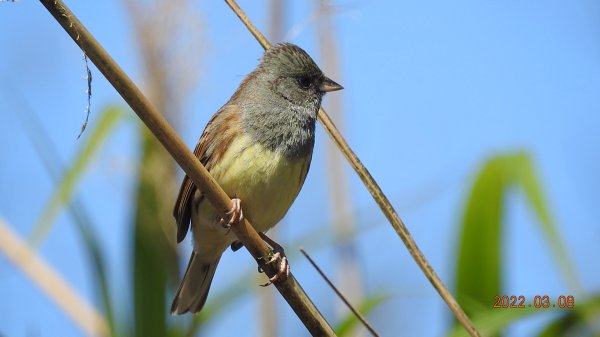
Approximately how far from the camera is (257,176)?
2.52 m

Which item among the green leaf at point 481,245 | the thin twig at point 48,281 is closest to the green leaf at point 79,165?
the thin twig at point 48,281

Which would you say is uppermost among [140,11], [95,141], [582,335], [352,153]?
[140,11]

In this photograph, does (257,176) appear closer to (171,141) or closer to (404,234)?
(404,234)

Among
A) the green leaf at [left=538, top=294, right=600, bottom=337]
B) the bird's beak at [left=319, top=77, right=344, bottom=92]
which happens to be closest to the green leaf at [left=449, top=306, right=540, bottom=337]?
the green leaf at [left=538, top=294, right=600, bottom=337]

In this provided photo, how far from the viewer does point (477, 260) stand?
2541mm

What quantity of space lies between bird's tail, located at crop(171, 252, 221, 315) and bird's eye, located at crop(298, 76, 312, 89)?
2.43ft

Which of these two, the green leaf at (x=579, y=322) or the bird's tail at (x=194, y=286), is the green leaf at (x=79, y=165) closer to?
the bird's tail at (x=194, y=286)

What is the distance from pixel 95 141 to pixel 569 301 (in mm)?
1710

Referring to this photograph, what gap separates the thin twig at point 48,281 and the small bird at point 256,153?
1.28ft

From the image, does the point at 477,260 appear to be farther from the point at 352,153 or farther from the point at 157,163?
the point at 157,163

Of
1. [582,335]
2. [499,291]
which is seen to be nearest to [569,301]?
[582,335]

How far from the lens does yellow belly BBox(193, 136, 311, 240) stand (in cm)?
252

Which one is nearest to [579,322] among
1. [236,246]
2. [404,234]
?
[404,234]

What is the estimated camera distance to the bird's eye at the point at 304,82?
292 cm
